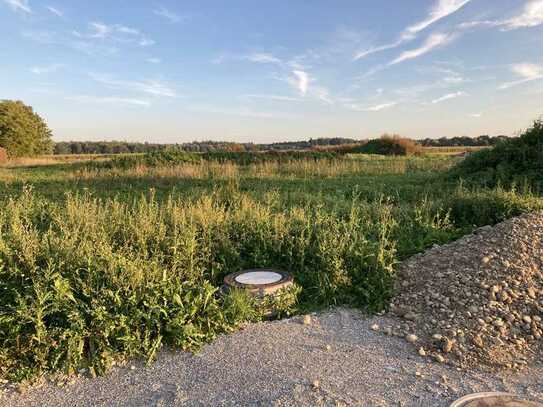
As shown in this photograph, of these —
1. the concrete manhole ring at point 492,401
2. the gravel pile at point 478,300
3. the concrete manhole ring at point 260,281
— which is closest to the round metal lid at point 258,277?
the concrete manhole ring at point 260,281

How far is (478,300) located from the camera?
13.3 feet

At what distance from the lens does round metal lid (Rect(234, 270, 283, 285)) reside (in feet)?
13.6

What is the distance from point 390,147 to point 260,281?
85.0ft

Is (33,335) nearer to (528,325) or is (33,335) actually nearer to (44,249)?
(44,249)

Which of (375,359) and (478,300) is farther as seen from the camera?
(478,300)

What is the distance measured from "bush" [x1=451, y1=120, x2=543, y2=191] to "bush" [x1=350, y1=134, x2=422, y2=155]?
16232 millimetres

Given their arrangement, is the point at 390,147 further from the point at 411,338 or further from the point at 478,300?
the point at 411,338

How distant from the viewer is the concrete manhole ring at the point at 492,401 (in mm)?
2732

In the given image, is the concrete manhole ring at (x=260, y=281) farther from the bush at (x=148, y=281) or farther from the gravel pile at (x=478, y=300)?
the gravel pile at (x=478, y=300)

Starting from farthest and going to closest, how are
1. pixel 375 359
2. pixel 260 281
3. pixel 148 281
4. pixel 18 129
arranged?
pixel 18 129, pixel 260 281, pixel 148 281, pixel 375 359

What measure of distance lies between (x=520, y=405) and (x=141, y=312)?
2.66 meters

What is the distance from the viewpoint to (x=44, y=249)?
4156 mm

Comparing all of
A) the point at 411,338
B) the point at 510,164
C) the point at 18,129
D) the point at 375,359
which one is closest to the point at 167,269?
the point at 375,359

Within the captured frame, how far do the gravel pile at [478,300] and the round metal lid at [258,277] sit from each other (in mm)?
1130
